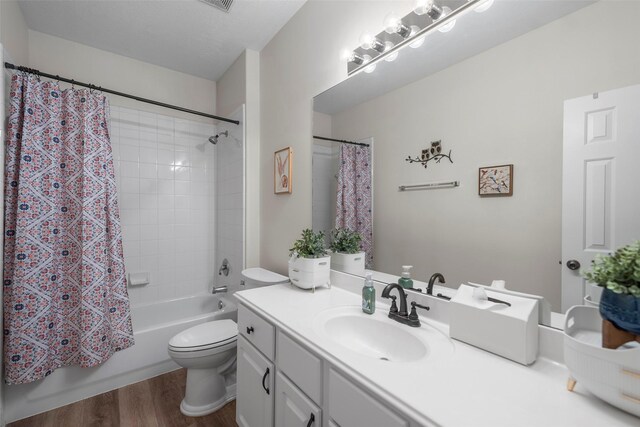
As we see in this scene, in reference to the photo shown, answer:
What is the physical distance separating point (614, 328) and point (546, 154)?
19.6 inches

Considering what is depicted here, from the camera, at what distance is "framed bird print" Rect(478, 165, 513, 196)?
0.94 metres

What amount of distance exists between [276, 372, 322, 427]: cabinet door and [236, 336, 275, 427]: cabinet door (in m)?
0.07

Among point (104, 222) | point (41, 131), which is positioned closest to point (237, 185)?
point (104, 222)

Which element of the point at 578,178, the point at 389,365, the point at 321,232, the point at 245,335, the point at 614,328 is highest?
the point at 578,178

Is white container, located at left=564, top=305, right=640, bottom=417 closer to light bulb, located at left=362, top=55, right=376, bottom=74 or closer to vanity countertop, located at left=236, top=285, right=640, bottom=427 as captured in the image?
vanity countertop, located at left=236, top=285, right=640, bottom=427

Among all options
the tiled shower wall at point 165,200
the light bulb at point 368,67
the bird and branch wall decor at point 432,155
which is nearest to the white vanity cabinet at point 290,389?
the bird and branch wall decor at point 432,155

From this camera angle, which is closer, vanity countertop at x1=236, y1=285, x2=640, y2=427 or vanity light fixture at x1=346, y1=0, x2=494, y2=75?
vanity countertop at x1=236, y1=285, x2=640, y2=427

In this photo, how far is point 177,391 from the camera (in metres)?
1.99

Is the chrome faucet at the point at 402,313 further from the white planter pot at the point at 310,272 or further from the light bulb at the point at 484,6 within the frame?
the light bulb at the point at 484,6

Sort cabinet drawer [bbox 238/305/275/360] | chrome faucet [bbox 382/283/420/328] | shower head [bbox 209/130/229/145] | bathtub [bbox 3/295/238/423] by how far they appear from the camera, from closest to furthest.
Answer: chrome faucet [bbox 382/283/420/328], cabinet drawer [bbox 238/305/275/360], bathtub [bbox 3/295/238/423], shower head [bbox 209/130/229/145]

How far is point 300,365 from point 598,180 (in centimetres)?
107

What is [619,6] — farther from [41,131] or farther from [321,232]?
[41,131]

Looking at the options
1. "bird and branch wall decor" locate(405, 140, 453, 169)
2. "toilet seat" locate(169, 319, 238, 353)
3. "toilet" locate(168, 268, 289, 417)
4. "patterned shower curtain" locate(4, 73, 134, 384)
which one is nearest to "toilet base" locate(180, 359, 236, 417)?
"toilet" locate(168, 268, 289, 417)

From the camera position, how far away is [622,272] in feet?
2.04
